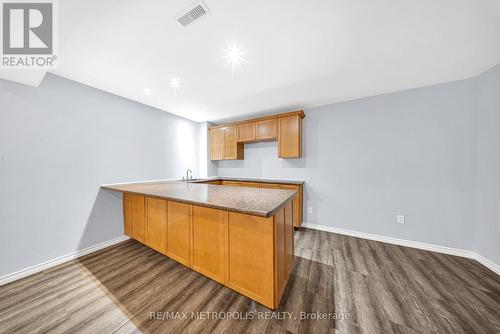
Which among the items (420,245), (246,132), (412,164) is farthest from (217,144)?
(420,245)

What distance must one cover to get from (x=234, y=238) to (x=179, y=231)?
0.82 m

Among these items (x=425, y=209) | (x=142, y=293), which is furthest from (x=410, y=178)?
(x=142, y=293)

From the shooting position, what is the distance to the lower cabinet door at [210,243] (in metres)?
1.54

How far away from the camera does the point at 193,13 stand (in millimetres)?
1266

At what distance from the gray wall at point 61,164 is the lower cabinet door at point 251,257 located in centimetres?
236

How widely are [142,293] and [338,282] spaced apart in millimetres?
2032

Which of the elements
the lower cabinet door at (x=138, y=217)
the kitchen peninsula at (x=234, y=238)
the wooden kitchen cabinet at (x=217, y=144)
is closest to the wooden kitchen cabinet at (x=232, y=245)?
the kitchen peninsula at (x=234, y=238)

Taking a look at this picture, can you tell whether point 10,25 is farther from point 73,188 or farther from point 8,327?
point 8,327

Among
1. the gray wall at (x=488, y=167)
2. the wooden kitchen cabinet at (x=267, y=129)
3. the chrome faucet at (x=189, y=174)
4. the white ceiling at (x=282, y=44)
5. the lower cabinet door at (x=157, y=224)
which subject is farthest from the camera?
the chrome faucet at (x=189, y=174)

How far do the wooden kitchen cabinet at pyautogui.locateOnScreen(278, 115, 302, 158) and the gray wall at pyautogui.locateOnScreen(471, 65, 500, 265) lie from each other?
2.35m

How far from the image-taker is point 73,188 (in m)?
2.20

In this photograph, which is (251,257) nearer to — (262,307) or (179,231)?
(262,307)

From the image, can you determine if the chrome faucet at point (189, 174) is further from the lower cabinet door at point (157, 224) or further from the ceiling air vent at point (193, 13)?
the ceiling air vent at point (193, 13)

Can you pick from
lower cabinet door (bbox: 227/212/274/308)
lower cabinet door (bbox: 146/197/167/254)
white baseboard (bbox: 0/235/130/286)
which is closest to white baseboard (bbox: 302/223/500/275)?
lower cabinet door (bbox: 227/212/274/308)
